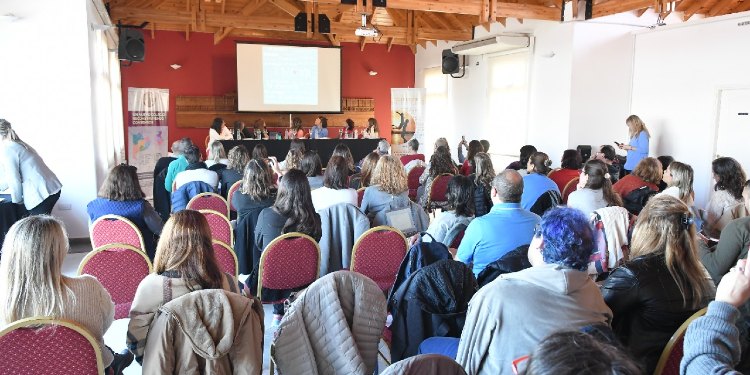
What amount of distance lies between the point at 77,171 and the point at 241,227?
3.56 metres

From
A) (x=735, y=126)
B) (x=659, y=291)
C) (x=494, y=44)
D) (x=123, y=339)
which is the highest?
(x=494, y=44)

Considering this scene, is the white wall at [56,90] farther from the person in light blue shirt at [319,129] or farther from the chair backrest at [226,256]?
the person in light blue shirt at [319,129]

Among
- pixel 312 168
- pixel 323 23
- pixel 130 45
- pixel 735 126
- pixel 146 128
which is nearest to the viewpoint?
pixel 312 168

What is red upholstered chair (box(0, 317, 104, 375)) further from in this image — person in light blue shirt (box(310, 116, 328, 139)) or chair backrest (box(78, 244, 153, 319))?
person in light blue shirt (box(310, 116, 328, 139))

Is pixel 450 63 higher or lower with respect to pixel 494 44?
lower

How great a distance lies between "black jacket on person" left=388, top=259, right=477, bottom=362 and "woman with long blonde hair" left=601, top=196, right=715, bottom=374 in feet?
2.05

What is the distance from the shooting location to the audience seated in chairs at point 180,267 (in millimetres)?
2238

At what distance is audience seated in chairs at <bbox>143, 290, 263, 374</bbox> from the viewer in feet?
6.18

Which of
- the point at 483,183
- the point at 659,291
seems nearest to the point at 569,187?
the point at 483,183

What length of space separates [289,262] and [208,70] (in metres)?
11.4

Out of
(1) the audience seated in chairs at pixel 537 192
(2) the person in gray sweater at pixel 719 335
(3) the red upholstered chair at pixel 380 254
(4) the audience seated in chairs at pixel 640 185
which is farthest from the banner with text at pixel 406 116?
(2) the person in gray sweater at pixel 719 335

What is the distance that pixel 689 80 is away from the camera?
909 cm

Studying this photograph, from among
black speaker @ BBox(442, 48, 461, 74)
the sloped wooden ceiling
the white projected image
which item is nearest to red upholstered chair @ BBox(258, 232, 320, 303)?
the sloped wooden ceiling

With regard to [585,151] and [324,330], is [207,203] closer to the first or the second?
[324,330]
